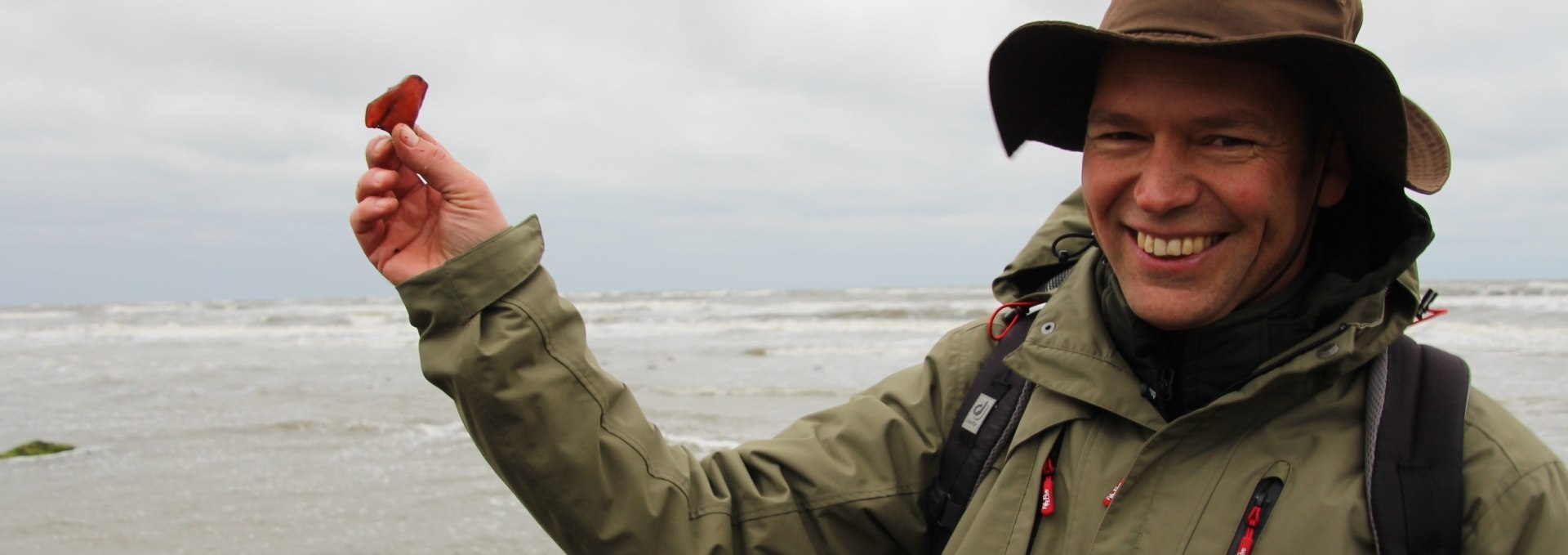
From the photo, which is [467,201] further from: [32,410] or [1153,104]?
[32,410]

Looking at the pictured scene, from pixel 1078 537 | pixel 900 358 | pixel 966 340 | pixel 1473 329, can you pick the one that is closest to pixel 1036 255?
pixel 966 340

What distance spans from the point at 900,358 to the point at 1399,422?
42.4 ft

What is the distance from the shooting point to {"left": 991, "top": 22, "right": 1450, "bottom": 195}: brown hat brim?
5.16 feet

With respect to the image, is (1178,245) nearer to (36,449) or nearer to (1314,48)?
(1314,48)

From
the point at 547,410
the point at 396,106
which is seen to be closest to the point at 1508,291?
the point at 547,410

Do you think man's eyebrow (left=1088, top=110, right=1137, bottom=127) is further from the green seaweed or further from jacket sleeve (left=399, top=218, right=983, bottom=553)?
the green seaweed

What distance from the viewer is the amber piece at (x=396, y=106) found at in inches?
67.0

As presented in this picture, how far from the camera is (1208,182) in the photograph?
1659mm

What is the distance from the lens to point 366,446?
290 inches

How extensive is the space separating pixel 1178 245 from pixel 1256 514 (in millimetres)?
435

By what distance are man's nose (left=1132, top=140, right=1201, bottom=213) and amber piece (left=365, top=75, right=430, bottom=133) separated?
1.22 m

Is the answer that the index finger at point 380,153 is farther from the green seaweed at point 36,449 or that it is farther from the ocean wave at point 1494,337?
the ocean wave at point 1494,337

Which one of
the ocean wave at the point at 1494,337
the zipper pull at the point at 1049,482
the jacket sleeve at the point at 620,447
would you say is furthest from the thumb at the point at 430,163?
the ocean wave at the point at 1494,337

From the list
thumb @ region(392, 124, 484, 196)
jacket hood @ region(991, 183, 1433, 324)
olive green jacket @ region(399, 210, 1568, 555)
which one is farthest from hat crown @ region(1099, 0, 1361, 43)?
thumb @ region(392, 124, 484, 196)
